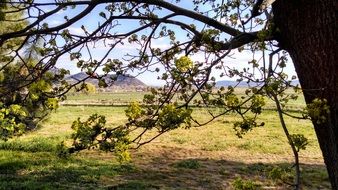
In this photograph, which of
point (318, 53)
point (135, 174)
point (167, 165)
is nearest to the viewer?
point (318, 53)

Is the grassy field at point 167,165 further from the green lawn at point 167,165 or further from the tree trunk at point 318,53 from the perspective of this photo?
the tree trunk at point 318,53

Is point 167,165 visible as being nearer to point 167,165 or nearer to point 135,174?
point 167,165

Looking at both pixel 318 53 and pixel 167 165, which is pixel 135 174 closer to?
pixel 167 165

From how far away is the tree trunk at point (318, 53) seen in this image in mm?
3879

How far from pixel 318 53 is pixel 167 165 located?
38.8ft

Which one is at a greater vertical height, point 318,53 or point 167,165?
point 318,53

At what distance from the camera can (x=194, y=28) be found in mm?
4902

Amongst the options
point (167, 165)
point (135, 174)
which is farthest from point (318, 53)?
point (167, 165)

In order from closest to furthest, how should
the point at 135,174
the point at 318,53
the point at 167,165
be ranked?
1. the point at 318,53
2. the point at 135,174
3. the point at 167,165

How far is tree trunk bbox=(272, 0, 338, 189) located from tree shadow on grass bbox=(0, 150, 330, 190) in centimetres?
786

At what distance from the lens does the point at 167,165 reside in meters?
15.3

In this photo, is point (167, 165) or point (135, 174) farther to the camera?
point (167, 165)

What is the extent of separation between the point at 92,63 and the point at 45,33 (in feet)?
1.83

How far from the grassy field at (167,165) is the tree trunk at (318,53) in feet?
13.8
